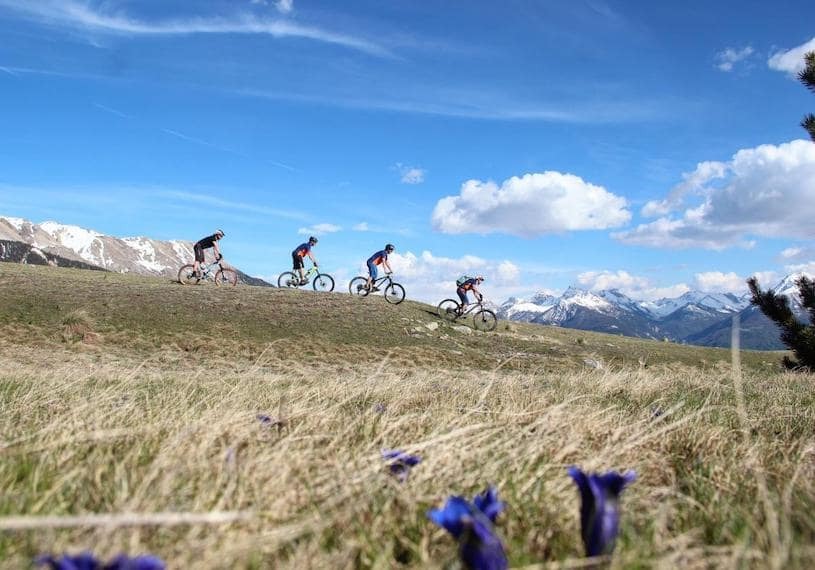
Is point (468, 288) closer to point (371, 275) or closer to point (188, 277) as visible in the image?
point (371, 275)

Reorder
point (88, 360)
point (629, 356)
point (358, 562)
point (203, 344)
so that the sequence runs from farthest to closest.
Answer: point (629, 356) → point (203, 344) → point (88, 360) → point (358, 562)

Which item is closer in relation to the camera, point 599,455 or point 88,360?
point 599,455

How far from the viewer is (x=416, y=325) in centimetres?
3422

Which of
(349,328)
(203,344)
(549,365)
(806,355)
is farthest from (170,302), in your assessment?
(806,355)

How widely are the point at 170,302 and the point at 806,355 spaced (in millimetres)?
28440

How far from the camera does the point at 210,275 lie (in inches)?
1645

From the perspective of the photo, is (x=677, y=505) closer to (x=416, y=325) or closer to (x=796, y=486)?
(x=796, y=486)

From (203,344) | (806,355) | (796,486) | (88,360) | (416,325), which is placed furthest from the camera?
(416,325)

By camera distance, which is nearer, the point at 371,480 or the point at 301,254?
the point at 371,480

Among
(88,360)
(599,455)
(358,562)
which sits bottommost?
(88,360)

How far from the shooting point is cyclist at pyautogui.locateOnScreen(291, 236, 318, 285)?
36.0 m

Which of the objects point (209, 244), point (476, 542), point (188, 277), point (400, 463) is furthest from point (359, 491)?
point (188, 277)

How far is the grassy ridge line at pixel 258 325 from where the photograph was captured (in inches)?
1020

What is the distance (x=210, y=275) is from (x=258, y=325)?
46.0 ft
